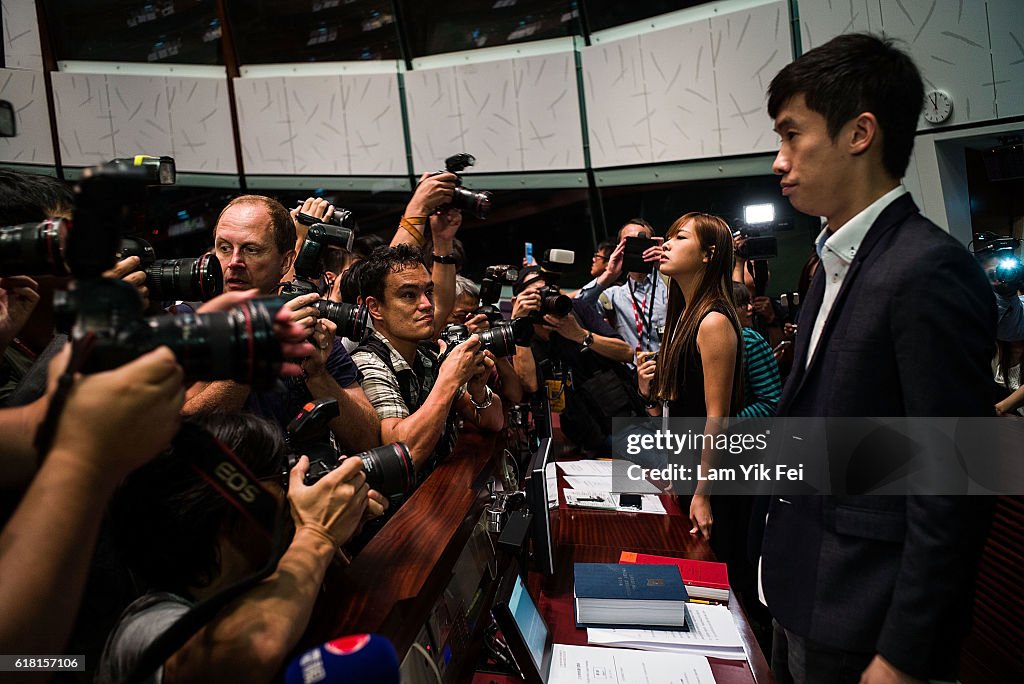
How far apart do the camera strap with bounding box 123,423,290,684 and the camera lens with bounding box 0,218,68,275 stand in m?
0.30

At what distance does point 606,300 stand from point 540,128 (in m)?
2.26

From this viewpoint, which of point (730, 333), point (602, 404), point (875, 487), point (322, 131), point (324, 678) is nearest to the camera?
point (324, 678)

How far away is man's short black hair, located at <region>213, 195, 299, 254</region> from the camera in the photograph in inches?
71.4

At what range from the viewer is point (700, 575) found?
153 centimetres

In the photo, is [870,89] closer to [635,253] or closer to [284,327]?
[284,327]

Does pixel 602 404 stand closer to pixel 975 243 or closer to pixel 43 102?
pixel 975 243

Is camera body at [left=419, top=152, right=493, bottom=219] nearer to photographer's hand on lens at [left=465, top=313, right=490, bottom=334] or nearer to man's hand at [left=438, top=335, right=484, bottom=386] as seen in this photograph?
photographer's hand on lens at [left=465, top=313, right=490, bottom=334]

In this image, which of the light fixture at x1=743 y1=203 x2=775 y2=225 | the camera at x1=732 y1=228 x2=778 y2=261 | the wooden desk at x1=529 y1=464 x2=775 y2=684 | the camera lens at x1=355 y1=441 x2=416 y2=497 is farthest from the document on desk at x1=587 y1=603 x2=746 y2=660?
the light fixture at x1=743 y1=203 x2=775 y2=225

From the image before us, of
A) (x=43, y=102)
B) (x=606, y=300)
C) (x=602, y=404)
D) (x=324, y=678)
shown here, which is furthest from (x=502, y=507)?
(x=43, y=102)

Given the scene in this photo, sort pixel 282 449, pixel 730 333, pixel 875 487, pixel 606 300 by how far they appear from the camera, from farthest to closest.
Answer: pixel 606 300 → pixel 730 333 → pixel 875 487 → pixel 282 449

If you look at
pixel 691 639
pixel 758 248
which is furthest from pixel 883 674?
pixel 758 248

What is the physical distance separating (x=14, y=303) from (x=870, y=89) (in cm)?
152

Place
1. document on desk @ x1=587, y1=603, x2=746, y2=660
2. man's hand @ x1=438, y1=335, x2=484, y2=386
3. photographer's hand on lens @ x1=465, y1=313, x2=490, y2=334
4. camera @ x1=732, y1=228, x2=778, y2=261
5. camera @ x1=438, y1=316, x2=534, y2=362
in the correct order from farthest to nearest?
camera @ x1=732, y1=228, x2=778, y2=261, photographer's hand on lens @ x1=465, y1=313, x2=490, y2=334, camera @ x1=438, y1=316, x2=534, y2=362, man's hand @ x1=438, y1=335, x2=484, y2=386, document on desk @ x1=587, y1=603, x2=746, y2=660

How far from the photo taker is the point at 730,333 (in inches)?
75.3
